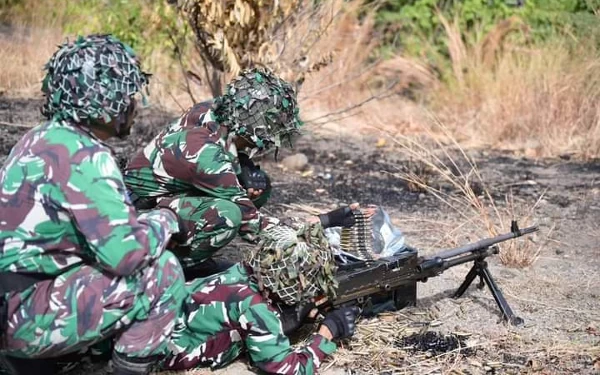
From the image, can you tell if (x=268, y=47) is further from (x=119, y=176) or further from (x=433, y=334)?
(x=119, y=176)

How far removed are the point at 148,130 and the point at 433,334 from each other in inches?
159

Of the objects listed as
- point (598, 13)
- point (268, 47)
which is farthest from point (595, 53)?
point (268, 47)

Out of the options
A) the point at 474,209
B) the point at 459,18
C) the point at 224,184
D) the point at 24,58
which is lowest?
the point at 474,209

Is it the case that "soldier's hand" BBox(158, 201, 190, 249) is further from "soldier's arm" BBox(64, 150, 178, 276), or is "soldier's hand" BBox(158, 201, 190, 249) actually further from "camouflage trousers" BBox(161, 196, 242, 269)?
"soldier's arm" BBox(64, 150, 178, 276)

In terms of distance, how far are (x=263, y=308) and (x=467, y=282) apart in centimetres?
136

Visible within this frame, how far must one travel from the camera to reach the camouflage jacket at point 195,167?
377cm

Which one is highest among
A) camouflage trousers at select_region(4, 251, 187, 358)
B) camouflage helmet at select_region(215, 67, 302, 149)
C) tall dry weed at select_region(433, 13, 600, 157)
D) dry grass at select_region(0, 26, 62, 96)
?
camouflage helmet at select_region(215, 67, 302, 149)

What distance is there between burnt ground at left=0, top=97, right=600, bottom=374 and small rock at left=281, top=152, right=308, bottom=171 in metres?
0.07

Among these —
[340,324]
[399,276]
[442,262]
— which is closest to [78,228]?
[340,324]

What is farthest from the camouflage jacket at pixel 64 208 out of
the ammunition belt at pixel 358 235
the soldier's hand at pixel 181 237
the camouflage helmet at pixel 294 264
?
the ammunition belt at pixel 358 235

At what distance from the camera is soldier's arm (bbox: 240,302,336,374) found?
11.0 ft

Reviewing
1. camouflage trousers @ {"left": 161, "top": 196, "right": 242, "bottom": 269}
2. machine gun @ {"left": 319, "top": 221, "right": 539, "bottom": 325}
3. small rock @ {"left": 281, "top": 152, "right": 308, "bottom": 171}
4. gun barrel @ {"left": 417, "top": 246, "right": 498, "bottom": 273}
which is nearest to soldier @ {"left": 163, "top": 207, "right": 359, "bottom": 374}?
machine gun @ {"left": 319, "top": 221, "right": 539, "bottom": 325}

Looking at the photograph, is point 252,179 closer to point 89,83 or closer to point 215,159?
point 215,159

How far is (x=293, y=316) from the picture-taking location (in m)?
3.58
